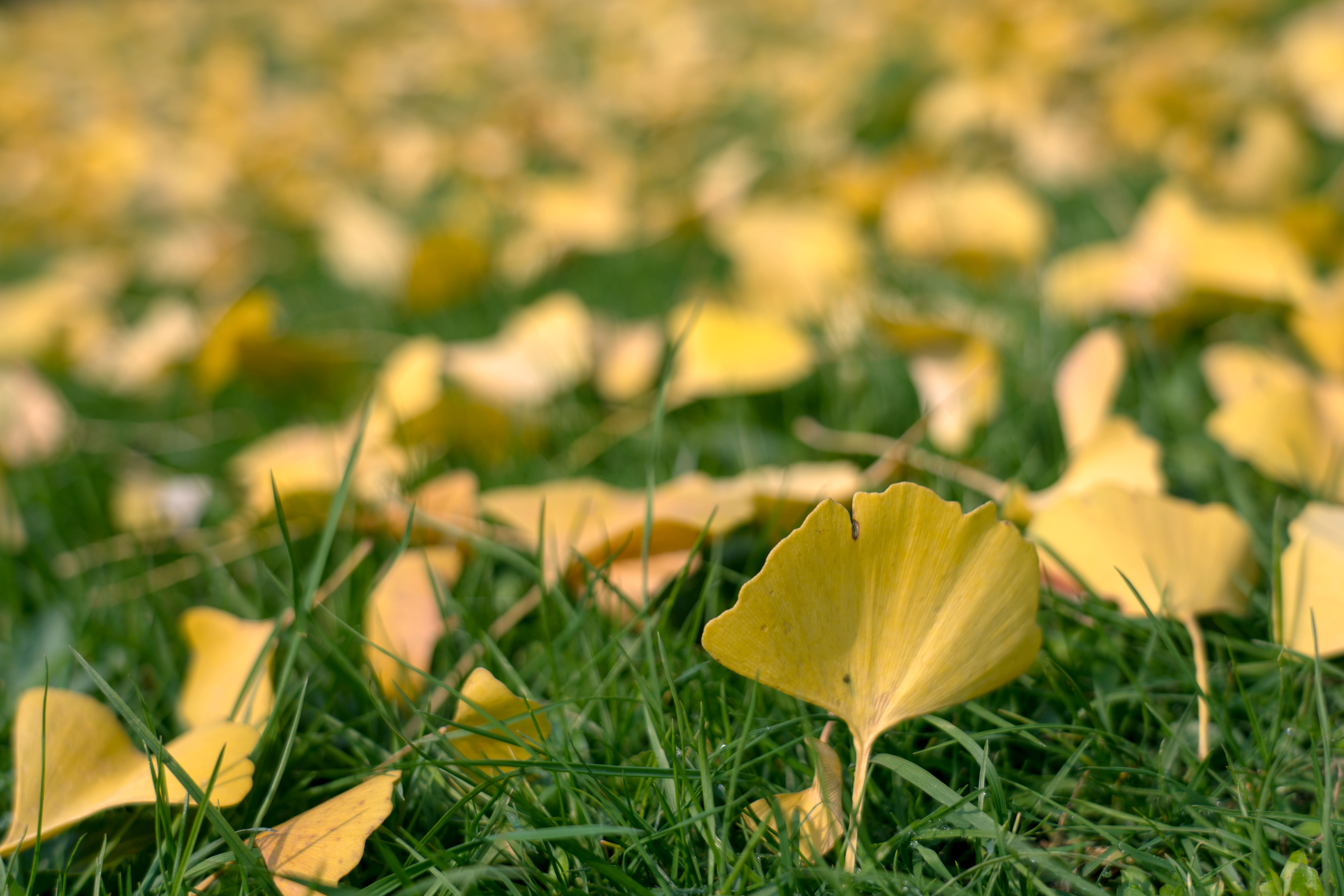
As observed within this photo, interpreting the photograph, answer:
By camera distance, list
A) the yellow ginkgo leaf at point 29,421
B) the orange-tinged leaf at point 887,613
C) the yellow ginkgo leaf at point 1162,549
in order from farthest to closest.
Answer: the yellow ginkgo leaf at point 29,421
the yellow ginkgo leaf at point 1162,549
the orange-tinged leaf at point 887,613

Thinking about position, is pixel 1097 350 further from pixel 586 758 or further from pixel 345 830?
pixel 345 830

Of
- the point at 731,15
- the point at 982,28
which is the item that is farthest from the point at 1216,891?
the point at 731,15

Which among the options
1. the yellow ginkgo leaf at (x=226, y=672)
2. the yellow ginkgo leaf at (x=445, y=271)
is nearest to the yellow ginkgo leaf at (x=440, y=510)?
the yellow ginkgo leaf at (x=226, y=672)

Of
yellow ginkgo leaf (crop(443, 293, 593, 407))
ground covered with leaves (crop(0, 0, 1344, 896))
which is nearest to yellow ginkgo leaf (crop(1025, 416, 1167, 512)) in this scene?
ground covered with leaves (crop(0, 0, 1344, 896))

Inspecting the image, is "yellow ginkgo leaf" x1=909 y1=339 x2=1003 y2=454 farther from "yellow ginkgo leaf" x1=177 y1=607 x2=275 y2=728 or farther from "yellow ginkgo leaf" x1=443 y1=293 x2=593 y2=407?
"yellow ginkgo leaf" x1=177 y1=607 x2=275 y2=728

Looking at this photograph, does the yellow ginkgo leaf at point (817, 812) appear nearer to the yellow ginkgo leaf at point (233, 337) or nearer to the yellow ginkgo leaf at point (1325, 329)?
the yellow ginkgo leaf at point (1325, 329)
